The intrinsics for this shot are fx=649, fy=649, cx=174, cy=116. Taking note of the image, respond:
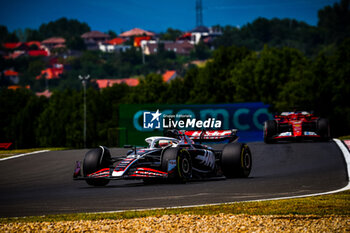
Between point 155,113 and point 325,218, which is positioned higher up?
point 155,113

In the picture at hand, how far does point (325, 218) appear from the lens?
11305 mm

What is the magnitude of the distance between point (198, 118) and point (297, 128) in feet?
33.0

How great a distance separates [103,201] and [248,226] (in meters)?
5.21

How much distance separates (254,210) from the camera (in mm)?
12664

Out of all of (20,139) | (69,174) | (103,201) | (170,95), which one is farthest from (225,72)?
(103,201)

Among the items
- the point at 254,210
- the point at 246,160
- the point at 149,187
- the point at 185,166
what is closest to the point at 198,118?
the point at 246,160

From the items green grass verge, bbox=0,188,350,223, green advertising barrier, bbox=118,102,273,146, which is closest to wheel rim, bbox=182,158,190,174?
green grass verge, bbox=0,188,350,223

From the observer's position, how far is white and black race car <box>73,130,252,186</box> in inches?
714

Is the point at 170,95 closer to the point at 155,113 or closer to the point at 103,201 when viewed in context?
the point at 155,113

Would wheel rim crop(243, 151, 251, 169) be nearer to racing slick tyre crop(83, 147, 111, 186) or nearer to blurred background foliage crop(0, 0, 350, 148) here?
racing slick tyre crop(83, 147, 111, 186)

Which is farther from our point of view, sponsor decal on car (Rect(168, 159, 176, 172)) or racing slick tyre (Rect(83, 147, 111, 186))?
racing slick tyre (Rect(83, 147, 111, 186))

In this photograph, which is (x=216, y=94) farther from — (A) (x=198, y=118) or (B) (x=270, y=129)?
(B) (x=270, y=129)

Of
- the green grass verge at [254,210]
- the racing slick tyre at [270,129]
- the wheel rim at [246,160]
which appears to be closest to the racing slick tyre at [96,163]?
the wheel rim at [246,160]

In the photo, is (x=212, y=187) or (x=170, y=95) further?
(x=170, y=95)
